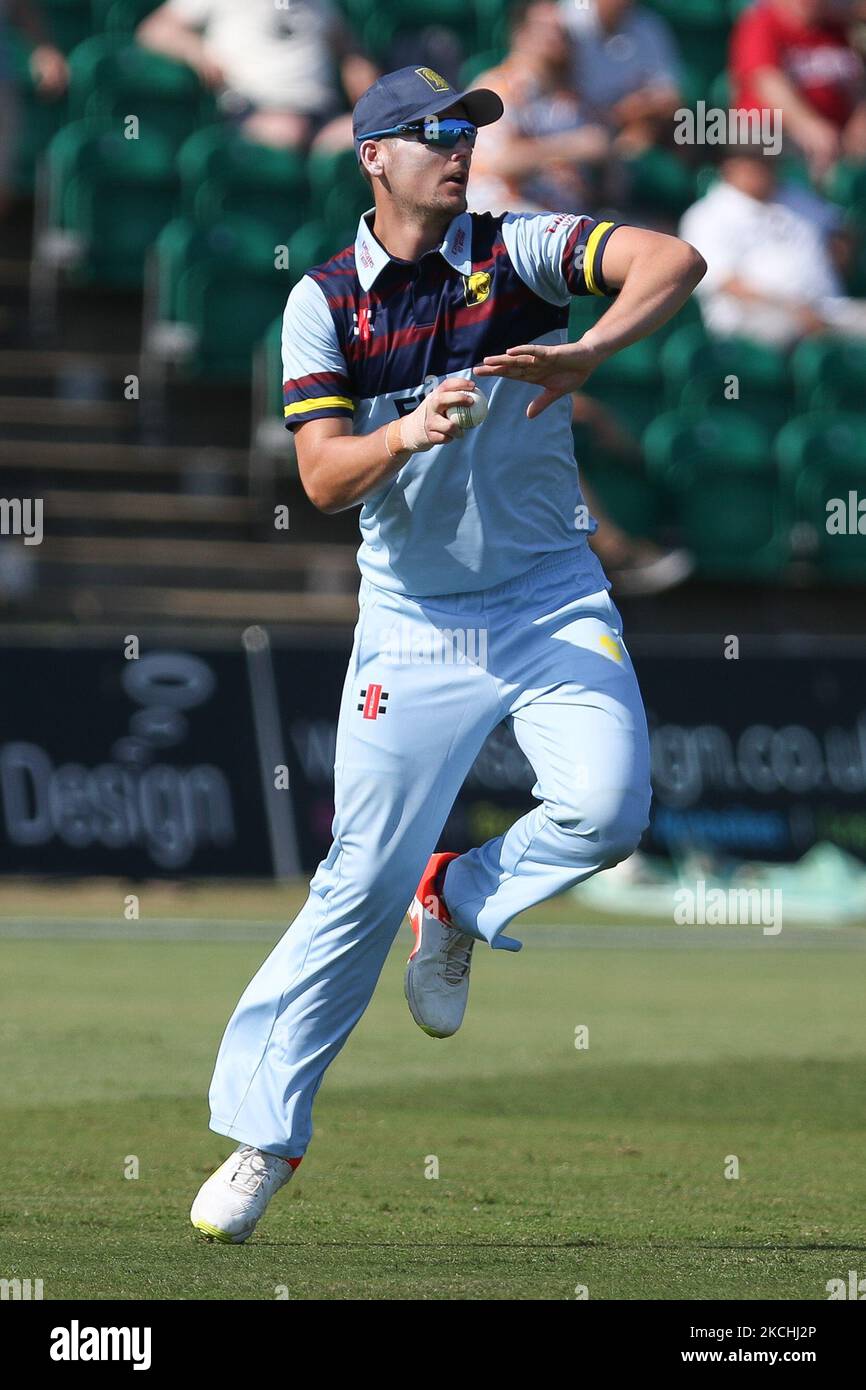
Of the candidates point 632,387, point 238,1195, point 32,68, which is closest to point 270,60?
point 32,68

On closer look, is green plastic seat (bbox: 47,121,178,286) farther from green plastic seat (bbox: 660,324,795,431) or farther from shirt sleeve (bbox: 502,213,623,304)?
shirt sleeve (bbox: 502,213,623,304)

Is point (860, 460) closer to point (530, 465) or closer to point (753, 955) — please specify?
point (753, 955)

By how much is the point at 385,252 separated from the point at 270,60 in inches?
447

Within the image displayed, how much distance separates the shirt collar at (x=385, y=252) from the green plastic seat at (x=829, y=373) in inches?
445

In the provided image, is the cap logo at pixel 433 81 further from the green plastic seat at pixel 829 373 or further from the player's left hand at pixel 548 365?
the green plastic seat at pixel 829 373

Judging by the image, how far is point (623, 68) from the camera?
1722 cm

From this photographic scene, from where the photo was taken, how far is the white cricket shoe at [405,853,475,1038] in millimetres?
6043

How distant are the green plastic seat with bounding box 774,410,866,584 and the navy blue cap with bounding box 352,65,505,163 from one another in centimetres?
1053

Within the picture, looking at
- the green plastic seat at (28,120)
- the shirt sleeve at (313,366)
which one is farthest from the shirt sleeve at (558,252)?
the green plastic seat at (28,120)

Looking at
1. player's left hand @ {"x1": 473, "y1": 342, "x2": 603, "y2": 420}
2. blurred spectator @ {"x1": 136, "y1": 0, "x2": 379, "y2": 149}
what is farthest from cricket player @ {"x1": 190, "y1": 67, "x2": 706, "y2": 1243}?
blurred spectator @ {"x1": 136, "y1": 0, "x2": 379, "y2": 149}
